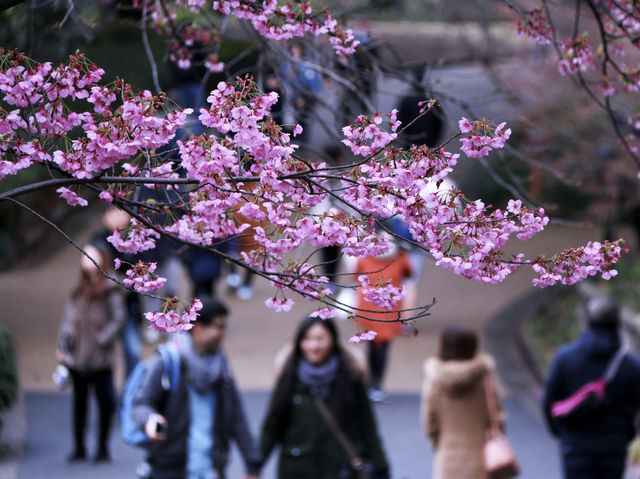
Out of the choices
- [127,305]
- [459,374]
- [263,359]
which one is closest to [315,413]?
[459,374]

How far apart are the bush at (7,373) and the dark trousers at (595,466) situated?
4238 millimetres

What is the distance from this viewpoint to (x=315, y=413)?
18.0ft

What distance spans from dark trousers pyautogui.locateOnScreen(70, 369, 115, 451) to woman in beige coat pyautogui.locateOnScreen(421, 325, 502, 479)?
2737 millimetres

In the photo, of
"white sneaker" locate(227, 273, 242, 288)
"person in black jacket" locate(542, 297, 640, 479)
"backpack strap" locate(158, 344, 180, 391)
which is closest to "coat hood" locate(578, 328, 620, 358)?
"person in black jacket" locate(542, 297, 640, 479)

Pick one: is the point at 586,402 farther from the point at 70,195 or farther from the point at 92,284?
the point at 92,284

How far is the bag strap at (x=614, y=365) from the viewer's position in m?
5.61

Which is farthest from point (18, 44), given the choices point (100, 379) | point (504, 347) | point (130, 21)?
point (504, 347)

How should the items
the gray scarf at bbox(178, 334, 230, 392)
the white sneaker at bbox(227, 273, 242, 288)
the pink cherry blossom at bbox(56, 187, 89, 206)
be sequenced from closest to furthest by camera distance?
the pink cherry blossom at bbox(56, 187, 89, 206) < the gray scarf at bbox(178, 334, 230, 392) < the white sneaker at bbox(227, 273, 242, 288)

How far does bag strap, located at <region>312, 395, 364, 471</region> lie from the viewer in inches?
215

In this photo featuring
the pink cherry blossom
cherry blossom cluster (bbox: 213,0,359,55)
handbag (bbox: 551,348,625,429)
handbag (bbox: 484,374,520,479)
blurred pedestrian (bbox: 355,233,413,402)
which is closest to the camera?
the pink cherry blossom

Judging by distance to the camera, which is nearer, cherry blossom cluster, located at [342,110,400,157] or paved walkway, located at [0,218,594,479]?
cherry blossom cluster, located at [342,110,400,157]

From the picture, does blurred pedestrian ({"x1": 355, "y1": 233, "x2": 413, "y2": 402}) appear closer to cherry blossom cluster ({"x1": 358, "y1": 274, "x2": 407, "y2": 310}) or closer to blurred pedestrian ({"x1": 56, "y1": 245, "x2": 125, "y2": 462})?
blurred pedestrian ({"x1": 56, "y1": 245, "x2": 125, "y2": 462})

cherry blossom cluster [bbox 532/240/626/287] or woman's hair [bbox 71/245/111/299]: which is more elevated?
woman's hair [bbox 71/245/111/299]

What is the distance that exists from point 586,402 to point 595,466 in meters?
0.40
